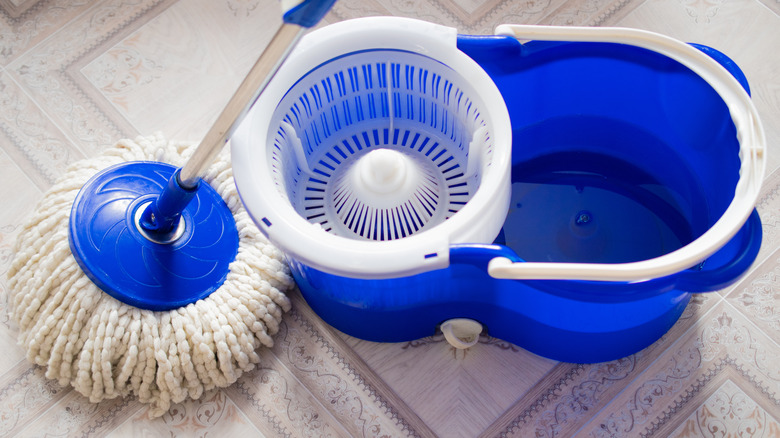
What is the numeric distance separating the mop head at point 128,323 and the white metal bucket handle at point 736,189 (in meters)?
0.43

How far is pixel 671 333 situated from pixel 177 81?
96cm

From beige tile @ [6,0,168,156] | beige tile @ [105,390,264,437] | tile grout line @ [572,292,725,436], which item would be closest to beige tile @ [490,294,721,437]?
tile grout line @ [572,292,725,436]

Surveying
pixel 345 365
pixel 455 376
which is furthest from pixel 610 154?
pixel 345 365

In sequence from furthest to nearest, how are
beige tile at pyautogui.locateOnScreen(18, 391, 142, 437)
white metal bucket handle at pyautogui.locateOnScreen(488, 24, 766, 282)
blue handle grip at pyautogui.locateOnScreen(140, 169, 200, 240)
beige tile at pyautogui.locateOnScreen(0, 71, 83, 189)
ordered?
beige tile at pyautogui.locateOnScreen(0, 71, 83, 189), beige tile at pyautogui.locateOnScreen(18, 391, 142, 437), blue handle grip at pyautogui.locateOnScreen(140, 169, 200, 240), white metal bucket handle at pyautogui.locateOnScreen(488, 24, 766, 282)

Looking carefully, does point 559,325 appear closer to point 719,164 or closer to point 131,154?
point 719,164

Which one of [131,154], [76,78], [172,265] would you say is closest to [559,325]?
[172,265]

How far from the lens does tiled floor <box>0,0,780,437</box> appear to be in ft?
4.18

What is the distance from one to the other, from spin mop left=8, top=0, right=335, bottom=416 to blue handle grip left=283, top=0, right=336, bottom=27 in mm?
376

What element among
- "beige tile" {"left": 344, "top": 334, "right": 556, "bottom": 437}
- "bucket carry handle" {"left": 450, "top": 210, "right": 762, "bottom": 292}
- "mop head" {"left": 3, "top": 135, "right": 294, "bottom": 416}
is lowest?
"beige tile" {"left": 344, "top": 334, "right": 556, "bottom": 437}

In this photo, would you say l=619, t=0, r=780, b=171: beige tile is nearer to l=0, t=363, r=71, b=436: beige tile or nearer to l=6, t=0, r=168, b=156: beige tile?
l=6, t=0, r=168, b=156: beige tile

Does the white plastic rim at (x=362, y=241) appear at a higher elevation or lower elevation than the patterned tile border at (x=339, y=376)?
higher

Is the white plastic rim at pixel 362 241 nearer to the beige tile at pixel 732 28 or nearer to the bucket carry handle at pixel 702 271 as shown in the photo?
the bucket carry handle at pixel 702 271

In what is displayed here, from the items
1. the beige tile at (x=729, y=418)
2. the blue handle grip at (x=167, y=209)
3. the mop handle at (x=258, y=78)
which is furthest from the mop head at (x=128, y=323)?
the beige tile at (x=729, y=418)

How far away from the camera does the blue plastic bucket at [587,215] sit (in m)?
1.05
